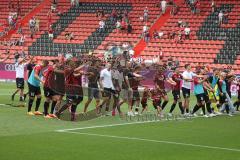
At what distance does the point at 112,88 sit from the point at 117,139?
232 inches

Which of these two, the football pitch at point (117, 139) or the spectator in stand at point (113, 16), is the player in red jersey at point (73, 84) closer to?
the football pitch at point (117, 139)

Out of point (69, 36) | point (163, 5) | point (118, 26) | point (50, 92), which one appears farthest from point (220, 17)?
point (50, 92)

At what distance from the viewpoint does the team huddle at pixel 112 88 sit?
2061 cm

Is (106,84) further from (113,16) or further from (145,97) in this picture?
(113,16)

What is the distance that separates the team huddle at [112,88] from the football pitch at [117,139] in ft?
3.32

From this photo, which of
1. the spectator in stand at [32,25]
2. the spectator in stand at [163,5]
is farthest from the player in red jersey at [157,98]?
the spectator in stand at [32,25]

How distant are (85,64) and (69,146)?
763 cm

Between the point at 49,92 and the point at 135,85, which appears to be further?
the point at 135,85

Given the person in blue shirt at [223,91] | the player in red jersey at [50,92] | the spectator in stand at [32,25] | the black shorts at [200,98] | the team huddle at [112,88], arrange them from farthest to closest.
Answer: the spectator in stand at [32,25] < the person in blue shirt at [223,91] < the black shorts at [200,98] < the player in red jersey at [50,92] < the team huddle at [112,88]

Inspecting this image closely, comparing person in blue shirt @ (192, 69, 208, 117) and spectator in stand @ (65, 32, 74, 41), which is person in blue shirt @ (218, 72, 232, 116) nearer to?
person in blue shirt @ (192, 69, 208, 117)

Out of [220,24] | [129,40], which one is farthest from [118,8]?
[220,24]

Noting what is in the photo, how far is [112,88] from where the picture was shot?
21656mm

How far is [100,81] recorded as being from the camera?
21.5 m

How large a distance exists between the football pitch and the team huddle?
39.9 inches
